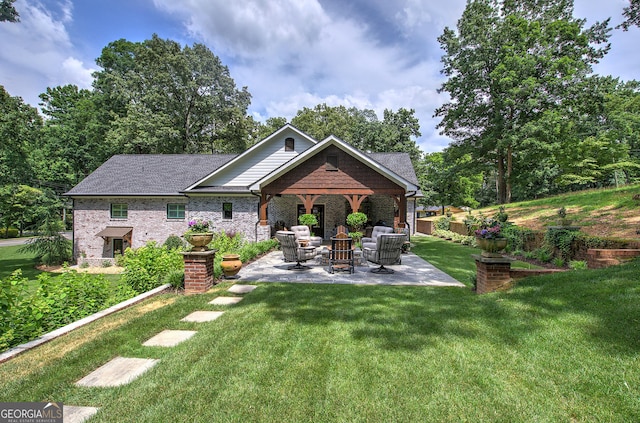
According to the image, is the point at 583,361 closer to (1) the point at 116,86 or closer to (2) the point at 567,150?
(2) the point at 567,150

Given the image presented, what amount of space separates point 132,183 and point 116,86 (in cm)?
1781

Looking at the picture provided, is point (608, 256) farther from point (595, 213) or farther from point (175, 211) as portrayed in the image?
point (175, 211)

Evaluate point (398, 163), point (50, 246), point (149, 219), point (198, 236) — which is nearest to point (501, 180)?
point (398, 163)

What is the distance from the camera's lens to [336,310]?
4855 mm

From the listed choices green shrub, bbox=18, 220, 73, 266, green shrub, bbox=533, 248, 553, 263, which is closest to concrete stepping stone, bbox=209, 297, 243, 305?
green shrub, bbox=533, 248, 553, 263

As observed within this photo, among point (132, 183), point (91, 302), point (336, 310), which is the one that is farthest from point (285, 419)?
point (132, 183)

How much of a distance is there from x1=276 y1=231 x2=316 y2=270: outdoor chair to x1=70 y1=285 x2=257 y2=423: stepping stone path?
369 cm

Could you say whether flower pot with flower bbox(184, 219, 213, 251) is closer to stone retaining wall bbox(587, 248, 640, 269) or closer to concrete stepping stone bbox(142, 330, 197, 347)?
concrete stepping stone bbox(142, 330, 197, 347)

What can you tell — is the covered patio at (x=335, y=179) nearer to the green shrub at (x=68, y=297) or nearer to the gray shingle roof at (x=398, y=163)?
the gray shingle roof at (x=398, y=163)

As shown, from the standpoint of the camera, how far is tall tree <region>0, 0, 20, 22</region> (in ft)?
41.8

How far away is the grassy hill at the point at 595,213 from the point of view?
31.0 ft

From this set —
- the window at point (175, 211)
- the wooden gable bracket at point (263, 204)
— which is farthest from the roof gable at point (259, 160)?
the wooden gable bracket at point (263, 204)

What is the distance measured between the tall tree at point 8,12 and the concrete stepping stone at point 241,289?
692 inches

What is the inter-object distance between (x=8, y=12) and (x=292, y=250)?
691 inches
